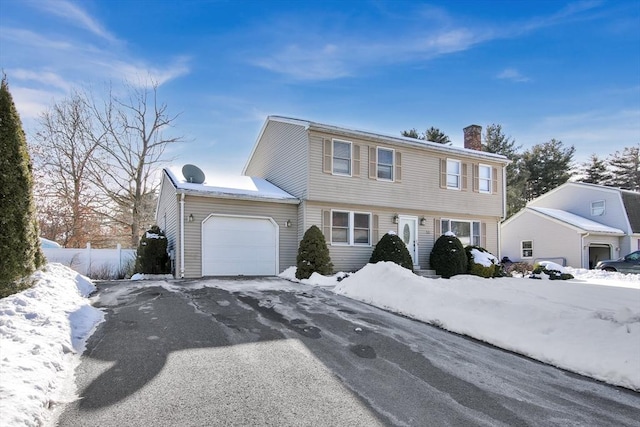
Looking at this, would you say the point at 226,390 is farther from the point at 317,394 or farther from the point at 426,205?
the point at 426,205

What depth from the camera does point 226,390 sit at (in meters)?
3.75

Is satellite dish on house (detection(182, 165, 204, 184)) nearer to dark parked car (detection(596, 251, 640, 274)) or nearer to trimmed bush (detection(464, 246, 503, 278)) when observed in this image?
trimmed bush (detection(464, 246, 503, 278))

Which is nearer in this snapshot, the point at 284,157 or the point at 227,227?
the point at 227,227

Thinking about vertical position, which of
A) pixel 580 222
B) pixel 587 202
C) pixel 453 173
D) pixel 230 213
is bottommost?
pixel 580 222

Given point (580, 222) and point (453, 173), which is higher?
point (453, 173)

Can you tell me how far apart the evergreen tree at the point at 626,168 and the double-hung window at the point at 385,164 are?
38203mm

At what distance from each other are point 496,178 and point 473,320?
1313 cm

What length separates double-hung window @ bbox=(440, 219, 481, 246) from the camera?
54.4 ft

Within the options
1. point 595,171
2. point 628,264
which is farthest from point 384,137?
point 595,171

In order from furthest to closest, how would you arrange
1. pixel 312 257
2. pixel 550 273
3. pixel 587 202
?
pixel 587 202
pixel 550 273
pixel 312 257

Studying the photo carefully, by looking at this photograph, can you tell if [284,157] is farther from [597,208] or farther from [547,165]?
[547,165]

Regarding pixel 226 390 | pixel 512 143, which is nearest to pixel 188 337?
pixel 226 390

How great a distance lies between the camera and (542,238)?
2450cm

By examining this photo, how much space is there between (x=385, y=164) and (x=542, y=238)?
50.7 feet
